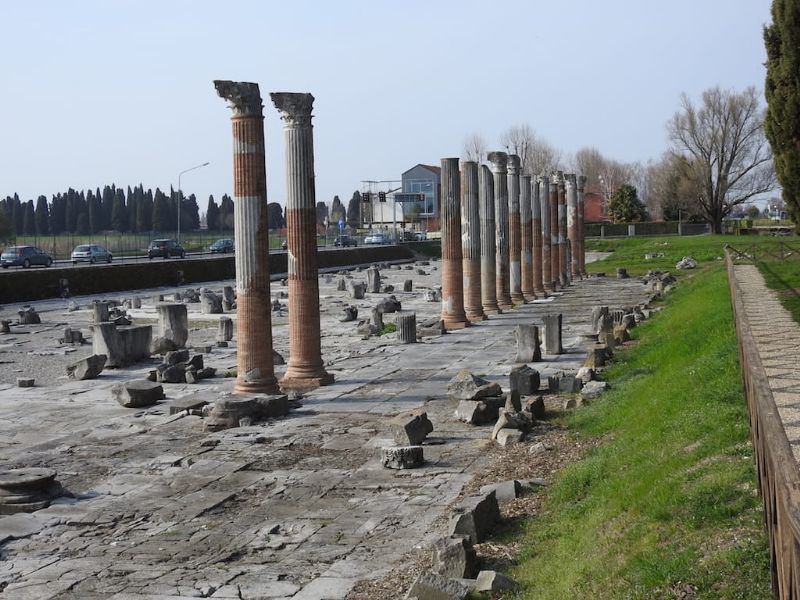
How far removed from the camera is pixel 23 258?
49.9 metres

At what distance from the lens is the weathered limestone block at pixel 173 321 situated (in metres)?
23.8

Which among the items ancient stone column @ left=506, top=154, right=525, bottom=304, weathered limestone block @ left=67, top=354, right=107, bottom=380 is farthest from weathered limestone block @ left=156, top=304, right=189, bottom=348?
ancient stone column @ left=506, top=154, right=525, bottom=304

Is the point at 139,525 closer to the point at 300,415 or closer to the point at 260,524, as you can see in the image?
the point at 260,524

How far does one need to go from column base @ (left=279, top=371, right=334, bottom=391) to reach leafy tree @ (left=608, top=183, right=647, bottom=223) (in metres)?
81.9

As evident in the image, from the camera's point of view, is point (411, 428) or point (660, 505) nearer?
point (660, 505)

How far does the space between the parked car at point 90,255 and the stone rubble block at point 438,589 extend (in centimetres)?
5190

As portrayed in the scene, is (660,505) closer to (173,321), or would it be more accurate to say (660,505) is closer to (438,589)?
(438,589)

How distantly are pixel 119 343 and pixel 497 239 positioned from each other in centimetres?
1411

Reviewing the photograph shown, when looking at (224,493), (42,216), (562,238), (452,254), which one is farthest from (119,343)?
(42,216)

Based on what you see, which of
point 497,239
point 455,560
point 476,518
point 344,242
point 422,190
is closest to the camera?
point 455,560

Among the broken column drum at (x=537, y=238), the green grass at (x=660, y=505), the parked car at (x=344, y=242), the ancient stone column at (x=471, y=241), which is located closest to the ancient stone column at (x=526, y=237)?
the broken column drum at (x=537, y=238)

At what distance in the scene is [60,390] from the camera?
18109 mm

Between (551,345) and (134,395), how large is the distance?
27.5ft

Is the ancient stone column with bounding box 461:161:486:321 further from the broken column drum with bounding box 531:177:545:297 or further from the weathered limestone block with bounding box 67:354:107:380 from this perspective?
the weathered limestone block with bounding box 67:354:107:380
